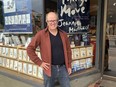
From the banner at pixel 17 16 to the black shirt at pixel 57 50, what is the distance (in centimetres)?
190

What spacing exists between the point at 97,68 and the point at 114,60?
1.90 feet

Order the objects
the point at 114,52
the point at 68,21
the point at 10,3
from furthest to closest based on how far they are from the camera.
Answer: the point at 114,52 → the point at 10,3 → the point at 68,21

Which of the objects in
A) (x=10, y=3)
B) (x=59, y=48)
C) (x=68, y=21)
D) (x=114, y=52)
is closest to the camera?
(x=59, y=48)

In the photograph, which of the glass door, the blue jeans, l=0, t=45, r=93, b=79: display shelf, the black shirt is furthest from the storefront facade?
the black shirt

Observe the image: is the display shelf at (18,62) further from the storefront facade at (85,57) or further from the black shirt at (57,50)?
the black shirt at (57,50)

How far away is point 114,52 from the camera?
6.10m

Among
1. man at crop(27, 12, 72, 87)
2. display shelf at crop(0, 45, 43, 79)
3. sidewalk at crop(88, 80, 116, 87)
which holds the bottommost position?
sidewalk at crop(88, 80, 116, 87)

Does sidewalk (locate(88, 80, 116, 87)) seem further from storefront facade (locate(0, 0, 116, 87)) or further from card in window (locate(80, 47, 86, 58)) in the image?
card in window (locate(80, 47, 86, 58))

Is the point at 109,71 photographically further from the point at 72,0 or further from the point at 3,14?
the point at 3,14

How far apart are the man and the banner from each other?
184 centimetres

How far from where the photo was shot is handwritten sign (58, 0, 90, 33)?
16.9ft

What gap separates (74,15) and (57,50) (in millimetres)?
2184

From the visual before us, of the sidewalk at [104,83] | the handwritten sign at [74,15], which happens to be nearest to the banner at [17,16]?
the handwritten sign at [74,15]

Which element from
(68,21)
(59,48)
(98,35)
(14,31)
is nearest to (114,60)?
(98,35)
